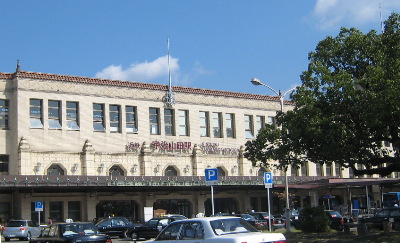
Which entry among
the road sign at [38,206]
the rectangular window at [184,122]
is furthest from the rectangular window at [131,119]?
the road sign at [38,206]

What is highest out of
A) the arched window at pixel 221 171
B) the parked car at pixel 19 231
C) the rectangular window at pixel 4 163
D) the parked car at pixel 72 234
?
the rectangular window at pixel 4 163

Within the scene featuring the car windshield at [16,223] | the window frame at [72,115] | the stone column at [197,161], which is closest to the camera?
the car windshield at [16,223]

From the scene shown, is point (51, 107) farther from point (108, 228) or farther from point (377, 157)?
point (377, 157)

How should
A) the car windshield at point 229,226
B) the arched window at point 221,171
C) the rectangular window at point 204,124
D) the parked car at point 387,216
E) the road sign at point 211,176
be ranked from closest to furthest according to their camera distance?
the car windshield at point 229,226 < the road sign at point 211,176 < the parked car at point 387,216 < the rectangular window at point 204,124 < the arched window at point 221,171

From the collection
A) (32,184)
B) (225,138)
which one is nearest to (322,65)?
(32,184)

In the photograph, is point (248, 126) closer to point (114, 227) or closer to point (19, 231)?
point (114, 227)

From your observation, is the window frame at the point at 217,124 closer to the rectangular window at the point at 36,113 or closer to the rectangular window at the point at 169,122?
the rectangular window at the point at 169,122

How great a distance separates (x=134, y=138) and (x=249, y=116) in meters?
15.2

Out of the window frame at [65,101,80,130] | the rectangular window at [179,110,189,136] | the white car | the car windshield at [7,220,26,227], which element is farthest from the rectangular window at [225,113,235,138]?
the white car

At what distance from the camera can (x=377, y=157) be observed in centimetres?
2628

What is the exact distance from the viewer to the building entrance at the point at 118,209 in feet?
169

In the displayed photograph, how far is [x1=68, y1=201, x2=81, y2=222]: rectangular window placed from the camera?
50.3 meters

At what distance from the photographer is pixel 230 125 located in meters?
63.3

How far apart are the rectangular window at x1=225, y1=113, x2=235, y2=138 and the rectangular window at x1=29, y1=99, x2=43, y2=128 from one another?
2049 centimetres
